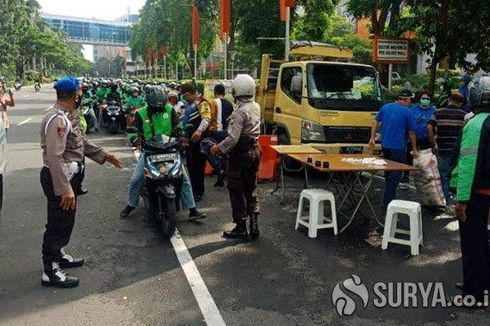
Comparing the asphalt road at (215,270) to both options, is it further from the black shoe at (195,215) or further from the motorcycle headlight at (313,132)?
the motorcycle headlight at (313,132)

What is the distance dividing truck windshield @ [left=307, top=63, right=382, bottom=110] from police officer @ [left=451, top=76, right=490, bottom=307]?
4687 millimetres

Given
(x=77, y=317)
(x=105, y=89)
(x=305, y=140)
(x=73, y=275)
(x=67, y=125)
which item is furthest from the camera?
(x=105, y=89)

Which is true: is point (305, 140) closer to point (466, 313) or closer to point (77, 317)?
point (466, 313)

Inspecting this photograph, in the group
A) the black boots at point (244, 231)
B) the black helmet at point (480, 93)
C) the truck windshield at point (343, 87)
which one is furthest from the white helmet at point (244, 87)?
the truck windshield at point (343, 87)

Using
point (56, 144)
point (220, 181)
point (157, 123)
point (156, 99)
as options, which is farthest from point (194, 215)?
point (56, 144)

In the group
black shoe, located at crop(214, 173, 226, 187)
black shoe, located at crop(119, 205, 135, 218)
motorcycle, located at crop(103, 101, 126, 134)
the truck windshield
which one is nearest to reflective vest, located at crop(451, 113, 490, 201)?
black shoe, located at crop(119, 205, 135, 218)

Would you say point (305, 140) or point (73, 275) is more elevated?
point (305, 140)

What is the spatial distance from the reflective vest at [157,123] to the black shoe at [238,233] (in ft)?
4.74

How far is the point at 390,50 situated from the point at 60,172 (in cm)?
942

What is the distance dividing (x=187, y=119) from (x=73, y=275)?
3.55 m

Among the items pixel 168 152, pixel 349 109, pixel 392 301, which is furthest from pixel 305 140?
pixel 392 301

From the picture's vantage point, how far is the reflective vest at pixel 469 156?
4.02 metres

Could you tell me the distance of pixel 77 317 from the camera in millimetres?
3992

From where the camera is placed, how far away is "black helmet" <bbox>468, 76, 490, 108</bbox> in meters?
4.11
